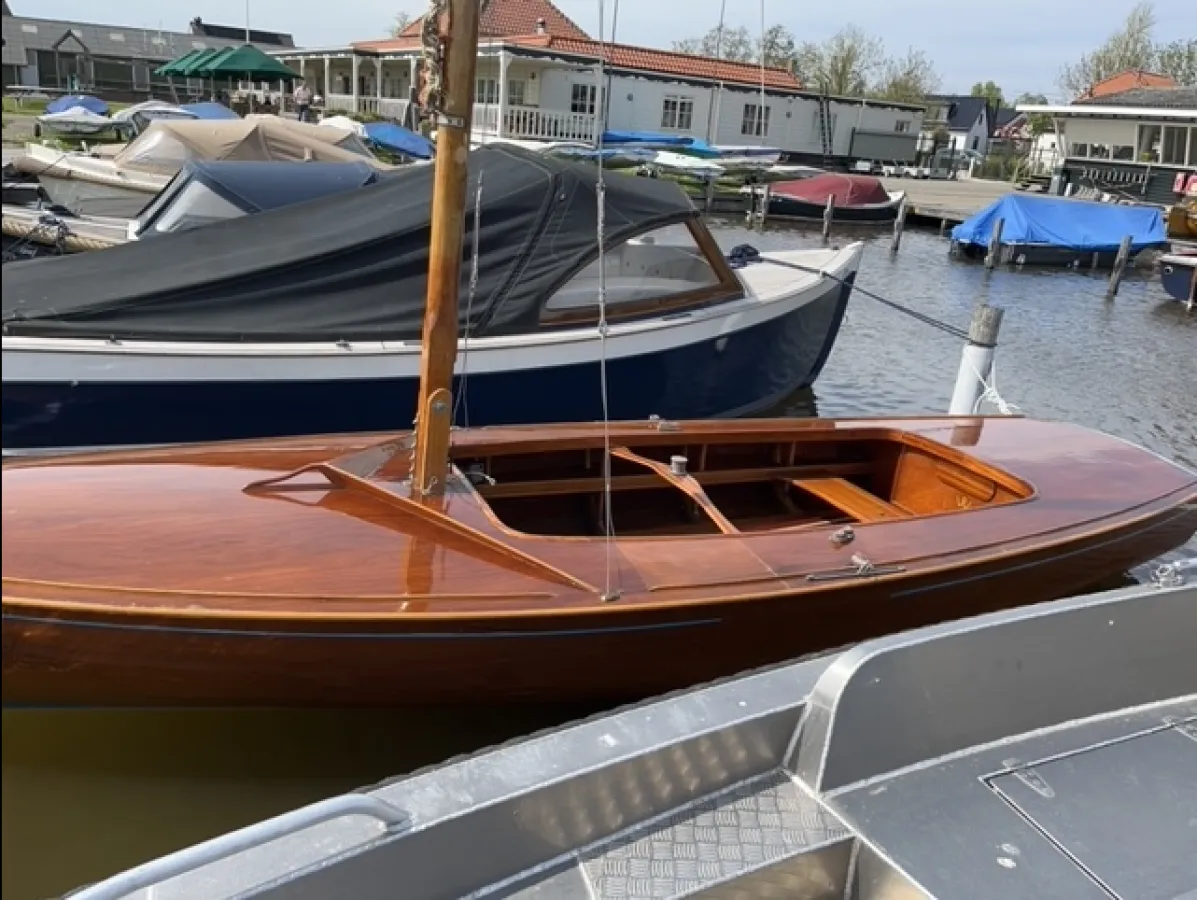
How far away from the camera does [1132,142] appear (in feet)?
98.1

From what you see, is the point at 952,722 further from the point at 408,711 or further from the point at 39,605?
the point at 39,605

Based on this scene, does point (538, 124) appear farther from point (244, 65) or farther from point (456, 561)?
point (456, 561)

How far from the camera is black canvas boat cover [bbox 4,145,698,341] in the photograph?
5258 millimetres

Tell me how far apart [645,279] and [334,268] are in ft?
6.54

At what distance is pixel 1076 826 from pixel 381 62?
117ft

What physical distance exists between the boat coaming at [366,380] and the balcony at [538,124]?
22.4 meters

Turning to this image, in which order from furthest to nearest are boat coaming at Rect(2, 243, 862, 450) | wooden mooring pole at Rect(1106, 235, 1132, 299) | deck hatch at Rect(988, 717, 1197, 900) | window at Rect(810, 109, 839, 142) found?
window at Rect(810, 109, 839, 142)
wooden mooring pole at Rect(1106, 235, 1132, 299)
boat coaming at Rect(2, 243, 862, 450)
deck hatch at Rect(988, 717, 1197, 900)

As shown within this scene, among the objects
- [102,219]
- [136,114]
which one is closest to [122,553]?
[102,219]

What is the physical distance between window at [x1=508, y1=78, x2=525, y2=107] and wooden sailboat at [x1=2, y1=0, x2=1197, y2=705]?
90.6 feet

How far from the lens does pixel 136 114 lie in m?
22.9

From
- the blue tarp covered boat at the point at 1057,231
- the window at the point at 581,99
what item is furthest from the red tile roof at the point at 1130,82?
the blue tarp covered boat at the point at 1057,231

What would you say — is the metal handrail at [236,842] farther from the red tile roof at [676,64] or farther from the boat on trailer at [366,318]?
the red tile roof at [676,64]

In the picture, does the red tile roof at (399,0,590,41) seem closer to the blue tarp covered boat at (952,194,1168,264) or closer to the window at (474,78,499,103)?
the window at (474,78,499,103)

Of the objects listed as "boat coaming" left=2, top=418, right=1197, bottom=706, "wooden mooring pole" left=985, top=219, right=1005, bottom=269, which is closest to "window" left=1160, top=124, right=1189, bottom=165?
"wooden mooring pole" left=985, top=219, right=1005, bottom=269
